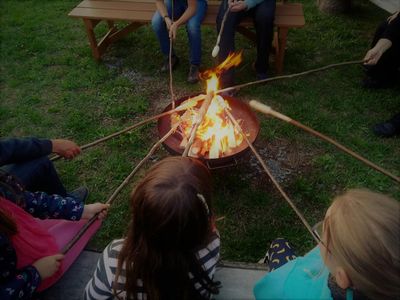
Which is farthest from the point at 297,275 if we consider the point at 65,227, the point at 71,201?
the point at 65,227

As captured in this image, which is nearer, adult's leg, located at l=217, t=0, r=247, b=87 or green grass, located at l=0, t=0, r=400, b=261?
green grass, located at l=0, t=0, r=400, b=261

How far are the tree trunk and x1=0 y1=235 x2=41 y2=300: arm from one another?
5.85m

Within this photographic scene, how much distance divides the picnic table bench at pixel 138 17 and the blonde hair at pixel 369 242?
344 centimetres

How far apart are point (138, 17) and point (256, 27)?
1.64 metres

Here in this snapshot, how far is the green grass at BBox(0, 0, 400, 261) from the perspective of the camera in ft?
11.0

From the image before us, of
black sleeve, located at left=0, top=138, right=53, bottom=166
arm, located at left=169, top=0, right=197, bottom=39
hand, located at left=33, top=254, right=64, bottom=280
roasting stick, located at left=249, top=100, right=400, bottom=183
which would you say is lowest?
hand, located at left=33, top=254, right=64, bottom=280

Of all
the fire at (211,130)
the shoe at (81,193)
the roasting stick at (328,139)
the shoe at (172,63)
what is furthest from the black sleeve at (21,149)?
the shoe at (172,63)

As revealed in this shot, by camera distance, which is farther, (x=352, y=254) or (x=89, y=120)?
(x=89, y=120)

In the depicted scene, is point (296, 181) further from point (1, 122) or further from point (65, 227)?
point (1, 122)

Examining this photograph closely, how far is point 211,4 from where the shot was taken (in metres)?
4.95

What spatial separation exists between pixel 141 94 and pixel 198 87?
0.78 metres

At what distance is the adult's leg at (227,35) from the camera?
434 cm

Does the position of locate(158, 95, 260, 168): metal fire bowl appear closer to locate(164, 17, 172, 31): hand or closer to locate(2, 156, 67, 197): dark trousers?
locate(2, 156, 67, 197): dark trousers

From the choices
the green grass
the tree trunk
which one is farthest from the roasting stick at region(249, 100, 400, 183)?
the tree trunk
